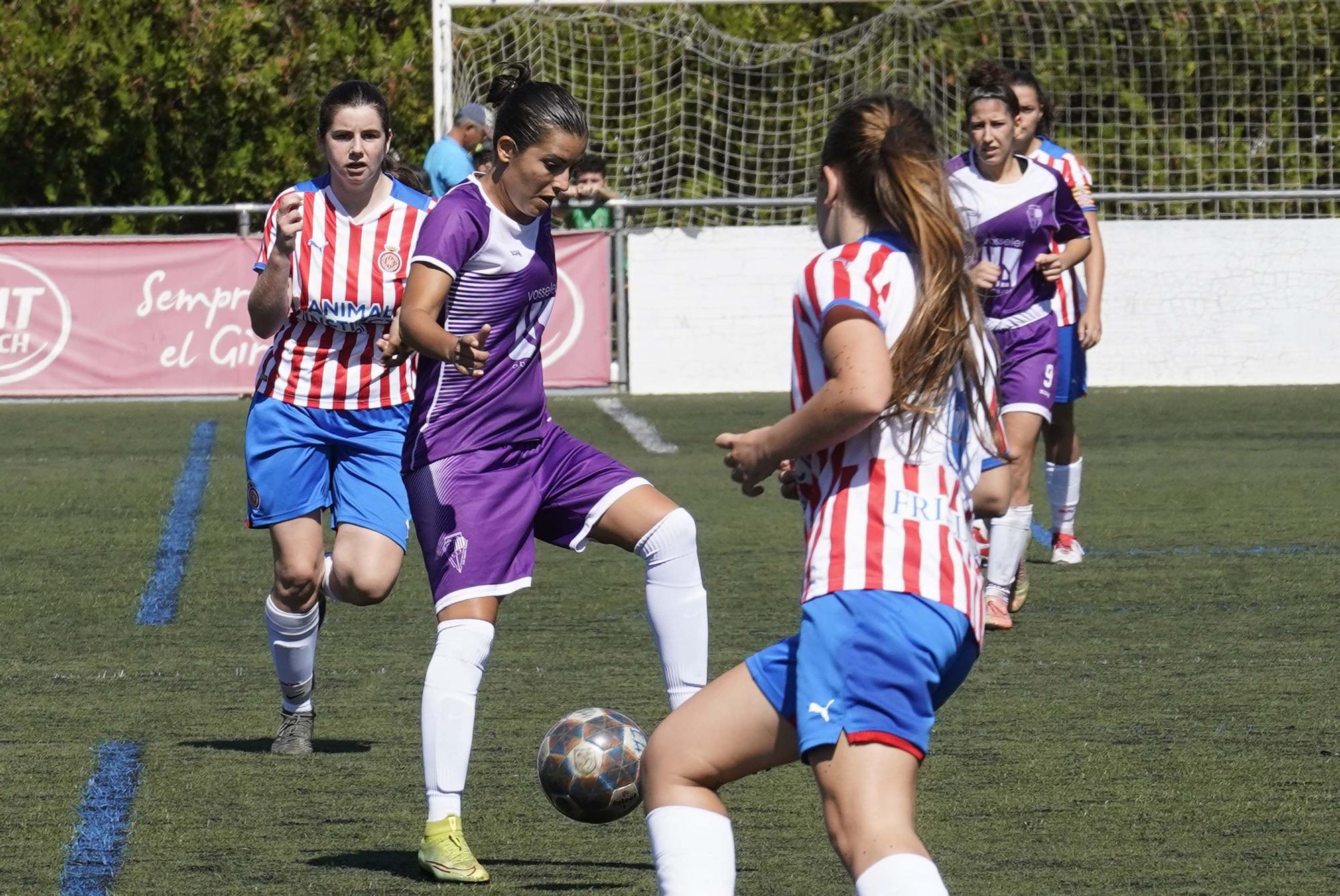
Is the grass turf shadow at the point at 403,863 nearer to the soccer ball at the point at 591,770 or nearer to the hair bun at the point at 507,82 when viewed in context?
the soccer ball at the point at 591,770

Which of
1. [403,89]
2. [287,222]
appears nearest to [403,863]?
[287,222]

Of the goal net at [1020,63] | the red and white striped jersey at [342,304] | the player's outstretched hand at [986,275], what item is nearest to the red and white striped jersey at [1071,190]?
the player's outstretched hand at [986,275]

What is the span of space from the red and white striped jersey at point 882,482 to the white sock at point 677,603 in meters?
1.57

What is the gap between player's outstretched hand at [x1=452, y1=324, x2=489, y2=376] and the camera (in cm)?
409

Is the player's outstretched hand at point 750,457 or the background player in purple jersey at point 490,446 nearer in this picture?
the player's outstretched hand at point 750,457

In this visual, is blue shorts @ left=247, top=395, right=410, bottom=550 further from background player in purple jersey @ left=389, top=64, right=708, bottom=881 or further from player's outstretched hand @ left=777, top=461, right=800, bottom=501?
player's outstretched hand @ left=777, top=461, right=800, bottom=501

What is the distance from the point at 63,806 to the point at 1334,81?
1597 cm

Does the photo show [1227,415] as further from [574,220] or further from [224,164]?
[224,164]

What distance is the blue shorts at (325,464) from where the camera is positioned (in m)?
5.44

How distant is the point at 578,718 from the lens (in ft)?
14.2

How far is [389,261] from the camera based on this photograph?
537 centimetres

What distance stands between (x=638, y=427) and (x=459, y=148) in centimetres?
220

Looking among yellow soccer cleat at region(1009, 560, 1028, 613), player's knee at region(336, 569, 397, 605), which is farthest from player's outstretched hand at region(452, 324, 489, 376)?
yellow soccer cleat at region(1009, 560, 1028, 613)

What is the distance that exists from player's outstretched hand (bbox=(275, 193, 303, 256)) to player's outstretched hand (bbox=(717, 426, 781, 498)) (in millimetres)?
2057
